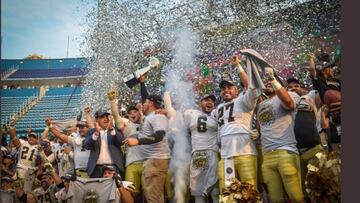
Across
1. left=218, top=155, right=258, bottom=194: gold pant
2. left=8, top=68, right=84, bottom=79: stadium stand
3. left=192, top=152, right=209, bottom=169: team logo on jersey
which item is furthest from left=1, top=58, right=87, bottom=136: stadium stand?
left=218, top=155, right=258, bottom=194: gold pant

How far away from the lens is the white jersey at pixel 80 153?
20.8 ft

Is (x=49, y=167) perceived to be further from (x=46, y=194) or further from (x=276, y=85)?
(x=276, y=85)

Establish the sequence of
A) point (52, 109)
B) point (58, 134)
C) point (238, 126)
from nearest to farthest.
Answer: point (238, 126)
point (58, 134)
point (52, 109)

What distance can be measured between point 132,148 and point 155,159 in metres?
0.28

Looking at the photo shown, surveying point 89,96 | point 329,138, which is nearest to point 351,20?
point 329,138

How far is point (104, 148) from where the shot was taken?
6.17 meters

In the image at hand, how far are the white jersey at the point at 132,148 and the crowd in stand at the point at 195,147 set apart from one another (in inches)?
0.4

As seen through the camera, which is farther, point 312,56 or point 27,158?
point 27,158

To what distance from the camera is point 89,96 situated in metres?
6.45

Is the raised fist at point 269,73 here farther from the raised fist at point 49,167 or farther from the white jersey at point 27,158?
the white jersey at point 27,158

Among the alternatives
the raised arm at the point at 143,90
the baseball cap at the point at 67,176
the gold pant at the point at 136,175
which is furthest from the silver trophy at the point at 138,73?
the baseball cap at the point at 67,176

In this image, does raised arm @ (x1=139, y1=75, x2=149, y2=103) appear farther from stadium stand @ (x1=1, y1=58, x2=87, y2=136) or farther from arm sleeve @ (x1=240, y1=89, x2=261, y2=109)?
arm sleeve @ (x1=240, y1=89, x2=261, y2=109)

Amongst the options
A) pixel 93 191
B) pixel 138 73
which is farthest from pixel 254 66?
pixel 93 191

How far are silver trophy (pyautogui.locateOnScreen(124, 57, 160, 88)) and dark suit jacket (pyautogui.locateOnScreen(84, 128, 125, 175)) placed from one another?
0.51 metres
